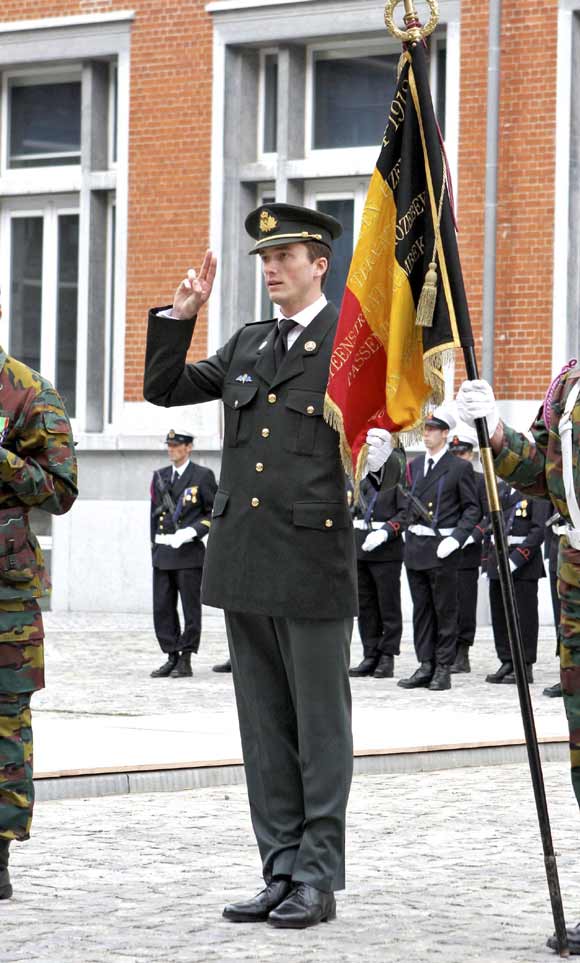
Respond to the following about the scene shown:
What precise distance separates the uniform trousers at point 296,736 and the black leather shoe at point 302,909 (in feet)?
0.10

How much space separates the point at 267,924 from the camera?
577 cm

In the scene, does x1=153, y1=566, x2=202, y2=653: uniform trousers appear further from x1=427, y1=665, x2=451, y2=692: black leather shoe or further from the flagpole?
the flagpole

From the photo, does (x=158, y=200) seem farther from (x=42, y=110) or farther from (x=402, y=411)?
(x=402, y=411)

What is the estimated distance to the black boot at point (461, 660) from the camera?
1477 centimetres

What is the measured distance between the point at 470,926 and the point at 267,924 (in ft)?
1.95

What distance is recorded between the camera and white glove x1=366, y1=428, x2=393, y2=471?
579 cm

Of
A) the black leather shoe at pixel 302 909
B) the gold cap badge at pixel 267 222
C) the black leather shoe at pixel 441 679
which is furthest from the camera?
the black leather shoe at pixel 441 679

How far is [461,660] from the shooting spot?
48.9ft

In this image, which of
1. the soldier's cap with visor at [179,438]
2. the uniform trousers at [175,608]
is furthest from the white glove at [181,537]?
the soldier's cap with visor at [179,438]

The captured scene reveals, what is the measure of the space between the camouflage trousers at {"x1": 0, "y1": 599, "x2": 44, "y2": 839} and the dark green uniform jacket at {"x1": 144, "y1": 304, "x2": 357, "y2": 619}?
598 mm

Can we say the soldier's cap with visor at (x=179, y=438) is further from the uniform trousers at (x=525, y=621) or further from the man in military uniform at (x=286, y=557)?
the man in military uniform at (x=286, y=557)

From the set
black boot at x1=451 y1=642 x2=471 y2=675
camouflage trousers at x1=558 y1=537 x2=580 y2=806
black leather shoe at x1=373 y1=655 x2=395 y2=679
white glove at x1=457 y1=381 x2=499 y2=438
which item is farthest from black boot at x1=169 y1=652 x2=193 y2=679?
white glove at x1=457 y1=381 x2=499 y2=438

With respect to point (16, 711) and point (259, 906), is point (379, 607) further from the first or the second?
point (259, 906)

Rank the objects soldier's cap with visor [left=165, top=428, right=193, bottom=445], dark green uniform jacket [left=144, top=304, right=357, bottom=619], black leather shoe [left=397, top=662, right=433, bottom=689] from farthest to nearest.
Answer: soldier's cap with visor [left=165, top=428, right=193, bottom=445] < black leather shoe [left=397, top=662, right=433, bottom=689] < dark green uniform jacket [left=144, top=304, right=357, bottom=619]
